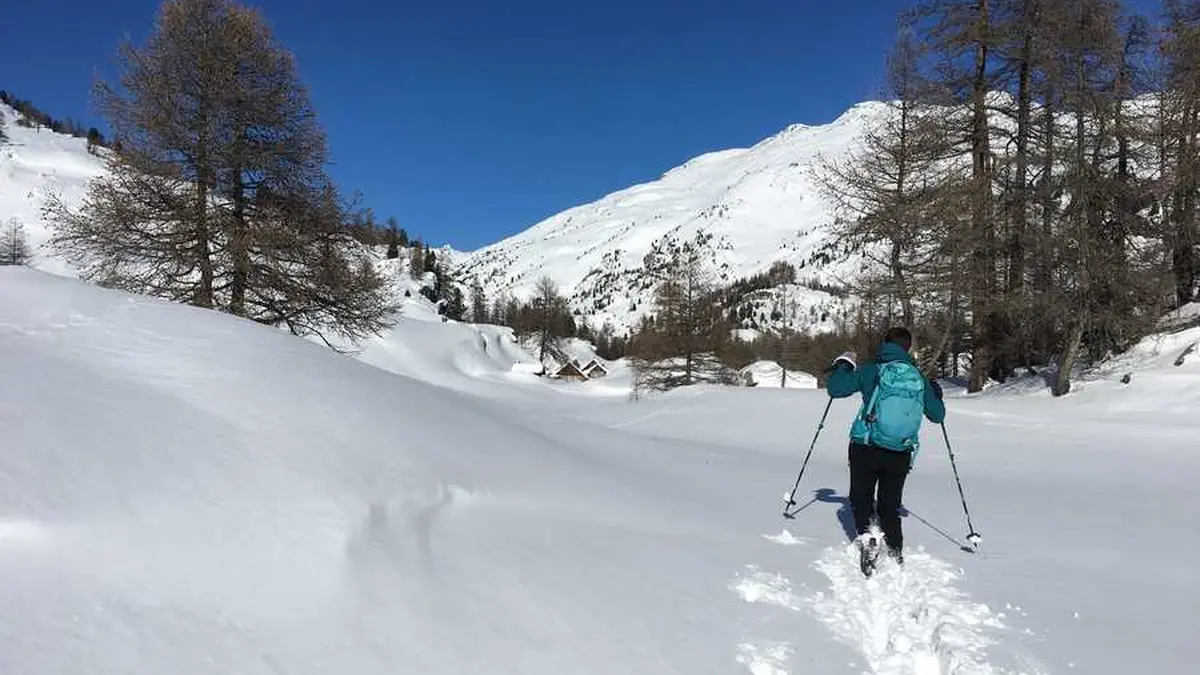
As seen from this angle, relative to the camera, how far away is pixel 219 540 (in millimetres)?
3311

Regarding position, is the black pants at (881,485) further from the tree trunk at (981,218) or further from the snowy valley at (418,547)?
the tree trunk at (981,218)

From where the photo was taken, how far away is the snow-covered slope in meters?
80.1

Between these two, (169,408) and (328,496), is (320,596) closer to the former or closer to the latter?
(328,496)

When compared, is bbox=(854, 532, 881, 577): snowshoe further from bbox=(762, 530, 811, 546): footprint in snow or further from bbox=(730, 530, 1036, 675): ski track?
bbox=(762, 530, 811, 546): footprint in snow

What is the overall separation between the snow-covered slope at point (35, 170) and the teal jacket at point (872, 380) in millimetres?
69226

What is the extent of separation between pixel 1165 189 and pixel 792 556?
17.5 metres

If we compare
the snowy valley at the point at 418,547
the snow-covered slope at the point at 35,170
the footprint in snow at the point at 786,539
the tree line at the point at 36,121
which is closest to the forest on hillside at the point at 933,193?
the snowy valley at the point at 418,547

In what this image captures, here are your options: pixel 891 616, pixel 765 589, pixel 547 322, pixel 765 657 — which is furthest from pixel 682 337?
pixel 547 322

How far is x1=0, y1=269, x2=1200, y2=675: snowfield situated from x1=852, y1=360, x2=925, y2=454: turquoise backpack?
1.01 meters

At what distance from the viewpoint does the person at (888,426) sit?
5512 millimetres

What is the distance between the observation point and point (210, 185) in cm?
1324

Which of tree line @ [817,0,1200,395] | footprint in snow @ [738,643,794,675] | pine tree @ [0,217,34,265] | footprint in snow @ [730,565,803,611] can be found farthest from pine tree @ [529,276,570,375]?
footprint in snow @ [738,643,794,675]

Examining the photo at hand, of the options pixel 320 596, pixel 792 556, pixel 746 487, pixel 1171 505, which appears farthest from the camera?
pixel 746 487

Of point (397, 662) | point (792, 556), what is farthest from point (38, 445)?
point (792, 556)
